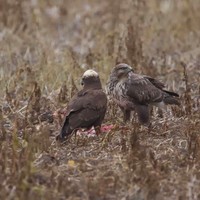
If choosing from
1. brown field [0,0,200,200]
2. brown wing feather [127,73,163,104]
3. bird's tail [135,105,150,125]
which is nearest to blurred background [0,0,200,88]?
brown field [0,0,200,200]

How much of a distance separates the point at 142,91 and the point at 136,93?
0.08 m

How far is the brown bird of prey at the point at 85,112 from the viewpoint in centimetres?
703

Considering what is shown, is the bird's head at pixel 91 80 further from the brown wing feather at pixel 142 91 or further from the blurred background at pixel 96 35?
the blurred background at pixel 96 35

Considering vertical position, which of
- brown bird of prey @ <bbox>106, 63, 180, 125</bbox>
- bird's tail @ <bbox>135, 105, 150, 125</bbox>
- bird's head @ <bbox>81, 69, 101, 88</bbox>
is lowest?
bird's tail @ <bbox>135, 105, 150, 125</bbox>

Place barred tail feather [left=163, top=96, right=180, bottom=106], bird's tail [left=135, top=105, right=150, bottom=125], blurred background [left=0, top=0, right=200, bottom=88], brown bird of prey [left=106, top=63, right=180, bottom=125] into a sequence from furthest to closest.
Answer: blurred background [left=0, top=0, right=200, bottom=88] → barred tail feather [left=163, top=96, right=180, bottom=106] → brown bird of prey [left=106, top=63, right=180, bottom=125] → bird's tail [left=135, top=105, right=150, bottom=125]

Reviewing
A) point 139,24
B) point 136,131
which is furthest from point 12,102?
point 139,24

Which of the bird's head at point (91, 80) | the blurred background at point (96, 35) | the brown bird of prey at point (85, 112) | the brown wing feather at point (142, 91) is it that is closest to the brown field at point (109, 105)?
the blurred background at point (96, 35)

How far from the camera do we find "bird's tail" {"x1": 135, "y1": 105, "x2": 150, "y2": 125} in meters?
7.50

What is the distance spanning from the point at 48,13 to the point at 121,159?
20.4 ft

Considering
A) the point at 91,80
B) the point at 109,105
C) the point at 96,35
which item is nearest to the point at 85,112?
the point at 91,80

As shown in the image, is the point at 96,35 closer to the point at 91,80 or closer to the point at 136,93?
the point at 91,80

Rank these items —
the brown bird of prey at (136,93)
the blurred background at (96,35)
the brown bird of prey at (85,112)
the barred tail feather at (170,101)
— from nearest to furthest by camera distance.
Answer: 1. the brown bird of prey at (85,112)
2. the brown bird of prey at (136,93)
3. the barred tail feather at (170,101)
4. the blurred background at (96,35)

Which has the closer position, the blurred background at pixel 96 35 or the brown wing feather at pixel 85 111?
the brown wing feather at pixel 85 111

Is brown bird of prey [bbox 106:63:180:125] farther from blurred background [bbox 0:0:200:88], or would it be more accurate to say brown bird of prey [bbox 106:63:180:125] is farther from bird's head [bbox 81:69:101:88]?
blurred background [bbox 0:0:200:88]
